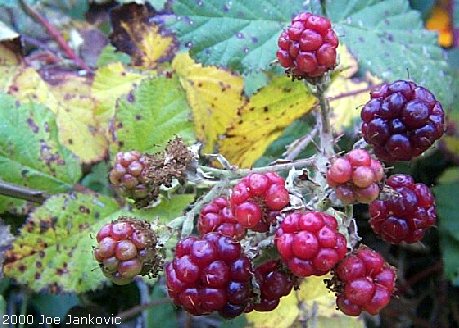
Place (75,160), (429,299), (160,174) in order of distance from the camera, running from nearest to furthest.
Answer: (160,174), (75,160), (429,299)

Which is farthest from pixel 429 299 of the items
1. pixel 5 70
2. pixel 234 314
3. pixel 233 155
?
pixel 5 70

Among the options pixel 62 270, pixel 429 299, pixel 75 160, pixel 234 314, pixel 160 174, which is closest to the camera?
pixel 234 314

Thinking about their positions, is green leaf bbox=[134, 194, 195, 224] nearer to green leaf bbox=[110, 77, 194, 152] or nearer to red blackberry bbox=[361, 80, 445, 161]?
green leaf bbox=[110, 77, 194, 152]

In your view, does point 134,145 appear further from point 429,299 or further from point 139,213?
point 429,299

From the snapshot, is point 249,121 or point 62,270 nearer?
point 62,270

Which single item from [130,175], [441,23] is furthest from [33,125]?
[441,23]

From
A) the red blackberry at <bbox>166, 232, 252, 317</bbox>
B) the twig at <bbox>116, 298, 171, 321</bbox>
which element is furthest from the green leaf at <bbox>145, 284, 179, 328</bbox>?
the red blackberry at <bbox>166, 232, 252, 317</bbox>

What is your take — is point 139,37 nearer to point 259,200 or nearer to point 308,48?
point 308,48
